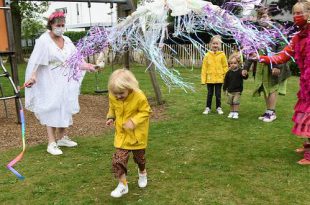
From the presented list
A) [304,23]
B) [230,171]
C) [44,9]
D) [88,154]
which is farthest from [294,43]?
[44,9]

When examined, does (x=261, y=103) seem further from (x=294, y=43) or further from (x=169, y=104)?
(x=294, y=43)

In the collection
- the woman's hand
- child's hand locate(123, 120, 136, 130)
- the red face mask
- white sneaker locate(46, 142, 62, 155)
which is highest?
the red face mask

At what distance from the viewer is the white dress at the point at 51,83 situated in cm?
558

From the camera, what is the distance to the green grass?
4164 millimetres

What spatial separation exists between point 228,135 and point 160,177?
2.19 meters

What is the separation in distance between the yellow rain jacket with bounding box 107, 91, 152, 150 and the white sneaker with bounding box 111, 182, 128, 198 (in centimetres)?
41

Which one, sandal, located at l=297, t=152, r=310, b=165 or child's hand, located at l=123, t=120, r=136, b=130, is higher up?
child's hand, located at l=123, t=120, r=136, b=130

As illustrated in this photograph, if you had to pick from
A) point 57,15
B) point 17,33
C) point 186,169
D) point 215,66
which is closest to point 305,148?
point 186,169

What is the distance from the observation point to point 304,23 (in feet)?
15.7

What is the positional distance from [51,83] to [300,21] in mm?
3359

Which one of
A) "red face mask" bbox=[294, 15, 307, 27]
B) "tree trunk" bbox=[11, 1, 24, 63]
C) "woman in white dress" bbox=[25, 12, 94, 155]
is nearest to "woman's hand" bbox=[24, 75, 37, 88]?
"woman in white dress" bbox=[25, 12, 94, 155]

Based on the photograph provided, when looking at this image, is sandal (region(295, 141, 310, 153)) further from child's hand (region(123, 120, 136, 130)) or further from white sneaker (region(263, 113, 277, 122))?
child's hand (region(123, 120, 136, 130))

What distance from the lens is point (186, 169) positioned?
4.95 m

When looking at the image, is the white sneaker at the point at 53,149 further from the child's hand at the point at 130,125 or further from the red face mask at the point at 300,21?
the red face mask at the point at 300,21
